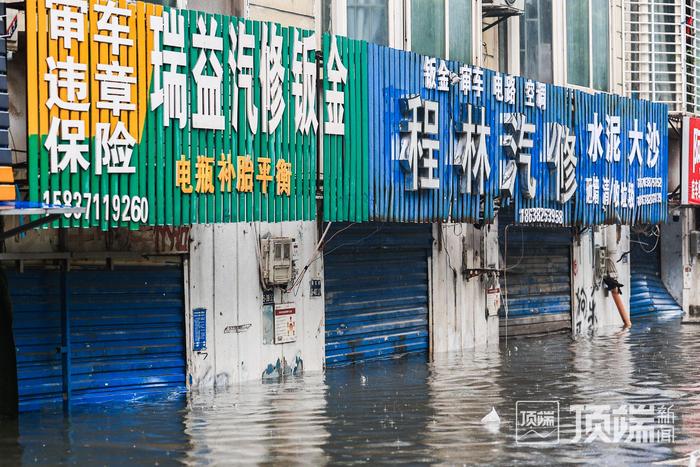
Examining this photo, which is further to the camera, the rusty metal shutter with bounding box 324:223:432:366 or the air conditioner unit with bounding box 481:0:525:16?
the air conditioner unit with bounding box 481:0:525:16

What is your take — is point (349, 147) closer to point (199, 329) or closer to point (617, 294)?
point (199, 329)

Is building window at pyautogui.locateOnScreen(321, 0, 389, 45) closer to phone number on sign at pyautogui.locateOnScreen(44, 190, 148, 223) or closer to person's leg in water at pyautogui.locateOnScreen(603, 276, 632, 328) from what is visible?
phone number on sign at pyautogui.locateOnScreen(44, 190, 148, 223)

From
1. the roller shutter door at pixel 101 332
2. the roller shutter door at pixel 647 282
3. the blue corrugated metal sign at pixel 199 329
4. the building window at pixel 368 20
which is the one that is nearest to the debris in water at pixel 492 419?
the blue corrugated metal sign at pixel 199 329

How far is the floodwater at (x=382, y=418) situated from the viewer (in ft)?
36.7

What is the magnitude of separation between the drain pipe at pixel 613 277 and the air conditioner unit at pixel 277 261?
11524mm

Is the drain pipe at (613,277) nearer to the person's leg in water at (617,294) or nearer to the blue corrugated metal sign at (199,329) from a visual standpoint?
the person's leg in water at (617,294)

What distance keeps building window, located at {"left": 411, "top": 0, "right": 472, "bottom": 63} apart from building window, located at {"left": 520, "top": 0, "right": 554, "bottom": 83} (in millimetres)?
2932

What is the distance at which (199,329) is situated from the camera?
1625 cm

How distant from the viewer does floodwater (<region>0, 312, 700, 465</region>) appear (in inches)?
440

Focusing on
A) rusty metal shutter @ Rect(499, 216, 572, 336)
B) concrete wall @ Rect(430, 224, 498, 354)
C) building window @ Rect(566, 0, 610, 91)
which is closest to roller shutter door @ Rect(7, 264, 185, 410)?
concrete wall @ Rect(430, 224, 498, 354)

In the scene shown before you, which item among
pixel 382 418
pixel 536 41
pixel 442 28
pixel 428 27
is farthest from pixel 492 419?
pixel 536 41

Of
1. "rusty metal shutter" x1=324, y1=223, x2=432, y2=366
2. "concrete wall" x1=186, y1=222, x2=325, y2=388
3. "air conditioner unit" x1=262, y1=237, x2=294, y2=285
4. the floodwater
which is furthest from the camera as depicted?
"rusty metal shutter" x1=324, y1=223, x2=432, y2=366

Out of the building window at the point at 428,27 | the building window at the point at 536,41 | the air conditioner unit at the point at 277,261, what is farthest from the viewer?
the building window at the point at 536,41

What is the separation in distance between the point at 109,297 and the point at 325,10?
623 cm
